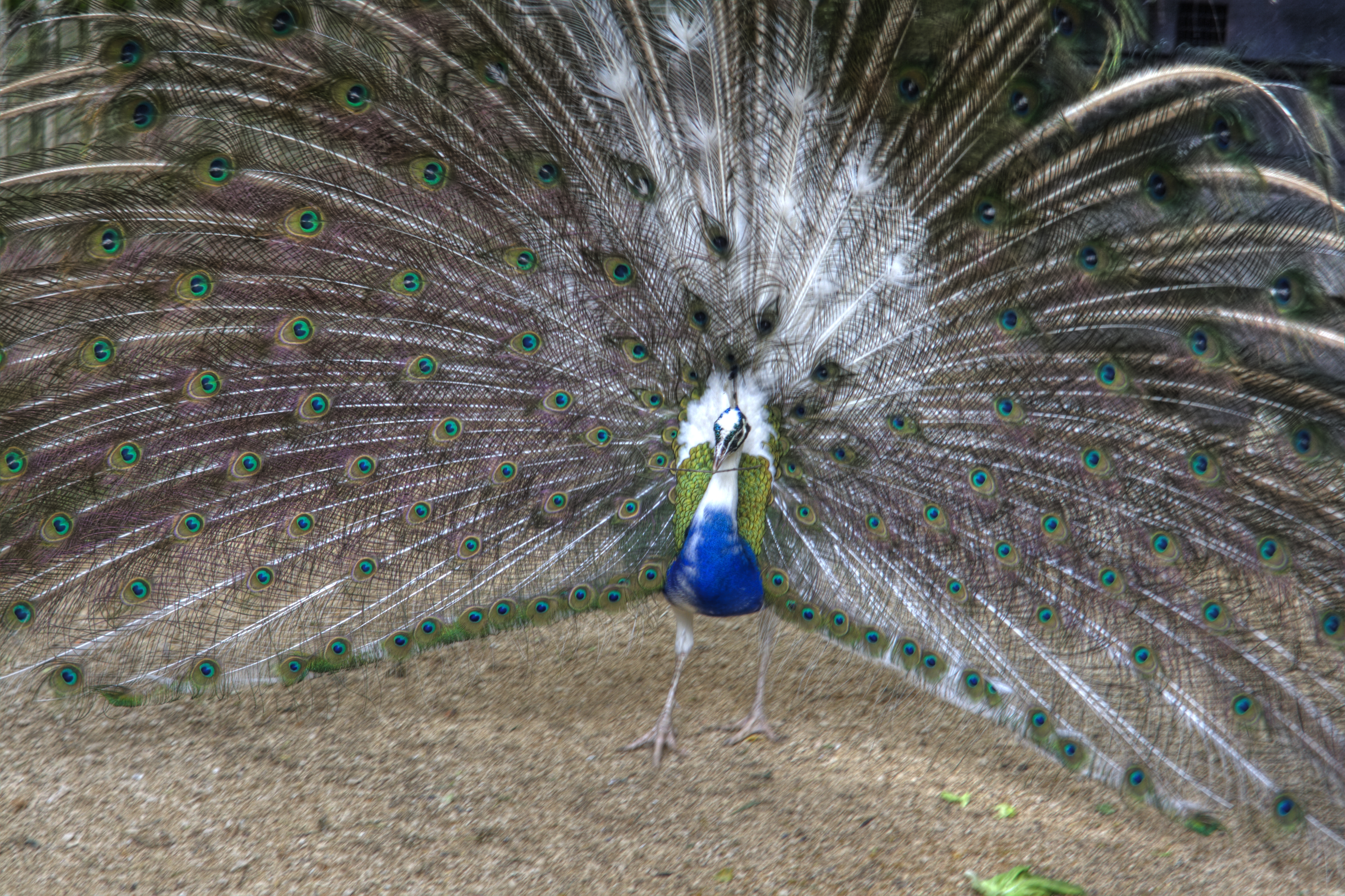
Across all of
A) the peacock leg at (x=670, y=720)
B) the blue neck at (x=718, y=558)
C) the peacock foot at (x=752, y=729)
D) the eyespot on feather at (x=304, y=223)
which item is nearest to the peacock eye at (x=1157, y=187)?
the blue neck at (x=718, y=558)

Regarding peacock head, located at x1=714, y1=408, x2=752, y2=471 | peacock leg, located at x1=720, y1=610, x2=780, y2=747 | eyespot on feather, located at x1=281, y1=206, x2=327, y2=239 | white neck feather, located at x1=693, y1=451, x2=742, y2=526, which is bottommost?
peacock leg, located at x1=720, y1=610, x2=780, y2=747

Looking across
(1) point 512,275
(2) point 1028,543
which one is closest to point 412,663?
(1) point 512,275

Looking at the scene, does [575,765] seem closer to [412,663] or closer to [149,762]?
[412,663]

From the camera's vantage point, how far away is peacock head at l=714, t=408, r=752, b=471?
10.5 ft

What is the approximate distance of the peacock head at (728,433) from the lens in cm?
320

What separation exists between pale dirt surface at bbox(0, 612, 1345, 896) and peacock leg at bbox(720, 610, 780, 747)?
0.05 meters

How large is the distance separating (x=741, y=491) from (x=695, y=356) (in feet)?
1.57

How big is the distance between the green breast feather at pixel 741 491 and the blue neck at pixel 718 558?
0.12ft

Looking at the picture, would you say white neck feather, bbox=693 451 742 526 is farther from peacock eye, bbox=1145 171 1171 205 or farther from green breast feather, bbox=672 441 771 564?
peacock eye, bbox=1145 171 1171 205

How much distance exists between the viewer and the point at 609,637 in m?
4.75

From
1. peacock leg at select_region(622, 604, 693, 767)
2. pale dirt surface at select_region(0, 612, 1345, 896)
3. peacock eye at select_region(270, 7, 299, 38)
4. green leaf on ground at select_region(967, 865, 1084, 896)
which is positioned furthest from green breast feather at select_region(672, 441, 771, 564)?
peacock eye at select_region(270, 7, 299, 38)

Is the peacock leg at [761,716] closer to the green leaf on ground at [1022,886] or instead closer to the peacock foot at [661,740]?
the peacock foot at [661,740]

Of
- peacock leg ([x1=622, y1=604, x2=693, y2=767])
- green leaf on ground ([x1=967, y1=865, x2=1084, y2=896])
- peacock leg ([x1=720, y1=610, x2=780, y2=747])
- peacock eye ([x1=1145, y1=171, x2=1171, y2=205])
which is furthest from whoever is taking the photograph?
peacock leg ([x1=720, y1=610, x2=780, y2=747])

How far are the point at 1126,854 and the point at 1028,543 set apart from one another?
105 centimetres
